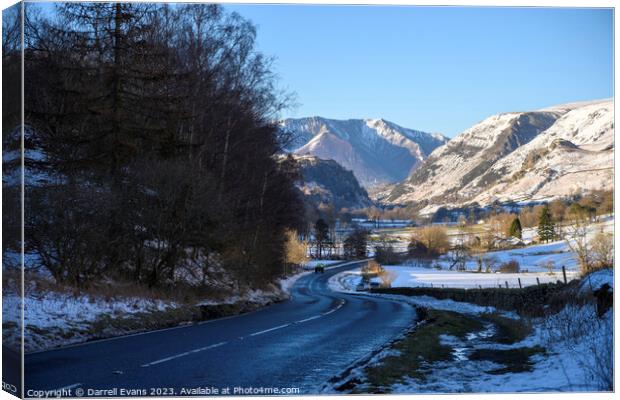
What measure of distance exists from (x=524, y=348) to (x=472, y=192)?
12.7ft

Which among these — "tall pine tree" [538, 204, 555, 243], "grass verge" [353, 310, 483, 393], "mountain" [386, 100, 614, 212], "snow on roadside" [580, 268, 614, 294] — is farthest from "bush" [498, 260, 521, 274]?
"snow on roadside" [580, 268, 614, 294]


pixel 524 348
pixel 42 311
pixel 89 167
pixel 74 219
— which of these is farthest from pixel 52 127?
pixel 524 348

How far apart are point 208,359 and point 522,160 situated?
7.31 meters

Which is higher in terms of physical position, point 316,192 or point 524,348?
point 316,192

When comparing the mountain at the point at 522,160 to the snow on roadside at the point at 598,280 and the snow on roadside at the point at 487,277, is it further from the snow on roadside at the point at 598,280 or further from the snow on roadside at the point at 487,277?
the snow on roadside at the point at 487,277

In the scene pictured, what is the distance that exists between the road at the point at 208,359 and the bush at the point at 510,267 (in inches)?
127

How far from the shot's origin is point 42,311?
1269 cm

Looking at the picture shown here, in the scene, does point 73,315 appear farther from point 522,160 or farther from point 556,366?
point 522,160

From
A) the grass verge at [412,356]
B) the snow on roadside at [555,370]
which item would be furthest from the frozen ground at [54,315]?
the snow on roadside at [555,370]

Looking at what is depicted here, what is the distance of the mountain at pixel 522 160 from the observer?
9.71 m

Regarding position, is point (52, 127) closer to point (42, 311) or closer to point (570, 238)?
point (42, 311)

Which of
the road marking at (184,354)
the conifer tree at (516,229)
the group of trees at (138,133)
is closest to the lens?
the road marking at (184,354)

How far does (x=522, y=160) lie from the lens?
→ 12.6 metres

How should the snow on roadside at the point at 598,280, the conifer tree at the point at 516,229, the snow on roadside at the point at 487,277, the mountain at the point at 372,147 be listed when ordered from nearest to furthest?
the snow on roadside at the point at 598,280, the conifer tree at the point at 516,229, the mountain at the point at 372,147, the snow on roadside at the point at 487,277
